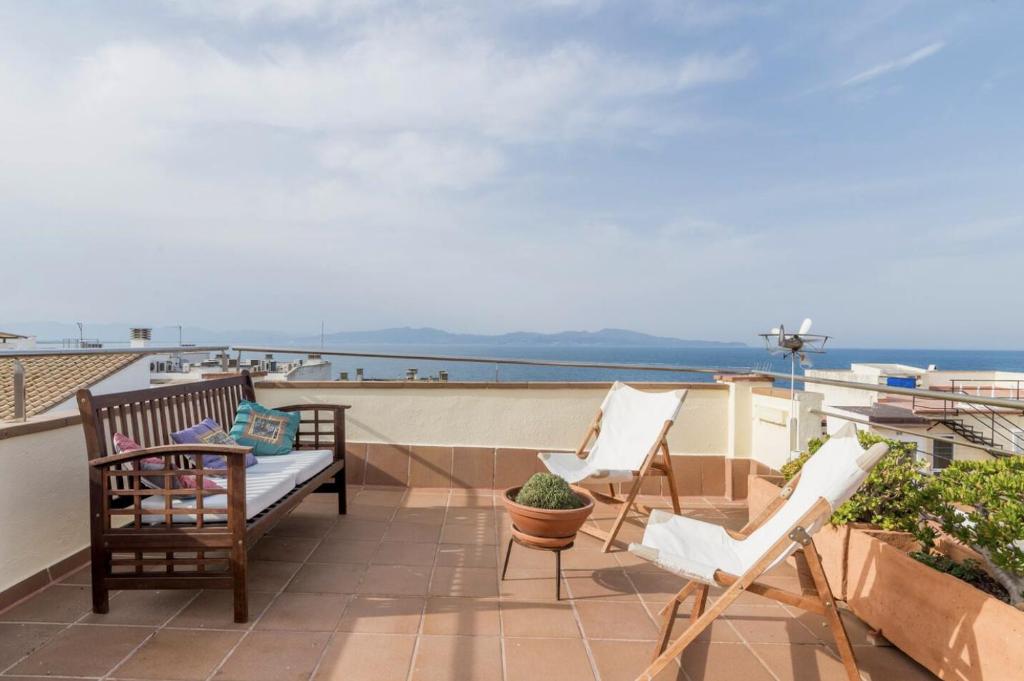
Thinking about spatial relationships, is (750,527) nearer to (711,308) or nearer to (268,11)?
(268,11)

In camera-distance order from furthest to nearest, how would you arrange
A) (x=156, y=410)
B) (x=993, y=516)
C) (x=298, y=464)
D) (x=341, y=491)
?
(x=341, y=491) < (x=298, y=464) < (x=156, y=410) < (x=993, y=516)

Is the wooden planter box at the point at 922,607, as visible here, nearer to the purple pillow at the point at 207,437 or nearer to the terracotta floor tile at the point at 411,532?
the terracotta floor tile at the point at 411,532

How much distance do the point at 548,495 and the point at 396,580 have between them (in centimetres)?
82

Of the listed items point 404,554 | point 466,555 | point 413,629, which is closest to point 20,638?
point 413,629

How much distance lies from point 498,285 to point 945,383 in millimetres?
19503

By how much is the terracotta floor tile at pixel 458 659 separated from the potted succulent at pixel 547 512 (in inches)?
17.6

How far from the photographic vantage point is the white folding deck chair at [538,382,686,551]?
2.94m

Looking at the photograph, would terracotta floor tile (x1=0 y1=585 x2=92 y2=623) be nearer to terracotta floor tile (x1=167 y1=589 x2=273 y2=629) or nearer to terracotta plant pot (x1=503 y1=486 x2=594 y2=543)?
terracotta floor tile (x1=167 y1=589 x2=273 y2=629)

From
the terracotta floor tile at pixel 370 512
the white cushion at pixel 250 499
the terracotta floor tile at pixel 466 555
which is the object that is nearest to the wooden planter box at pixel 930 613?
the terracotta floor tile at pixel 466 555

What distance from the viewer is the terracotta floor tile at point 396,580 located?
7.61 ft

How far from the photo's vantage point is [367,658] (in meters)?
1.78

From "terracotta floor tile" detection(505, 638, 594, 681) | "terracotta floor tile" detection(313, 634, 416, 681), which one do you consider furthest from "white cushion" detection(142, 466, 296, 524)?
"terracotta floor tile" detection(505, 638, 594, 681)

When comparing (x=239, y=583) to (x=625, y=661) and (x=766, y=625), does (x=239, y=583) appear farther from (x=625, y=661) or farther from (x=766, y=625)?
(x=766, y=625)

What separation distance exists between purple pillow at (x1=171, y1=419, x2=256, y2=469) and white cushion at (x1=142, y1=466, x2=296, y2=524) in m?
0.16
